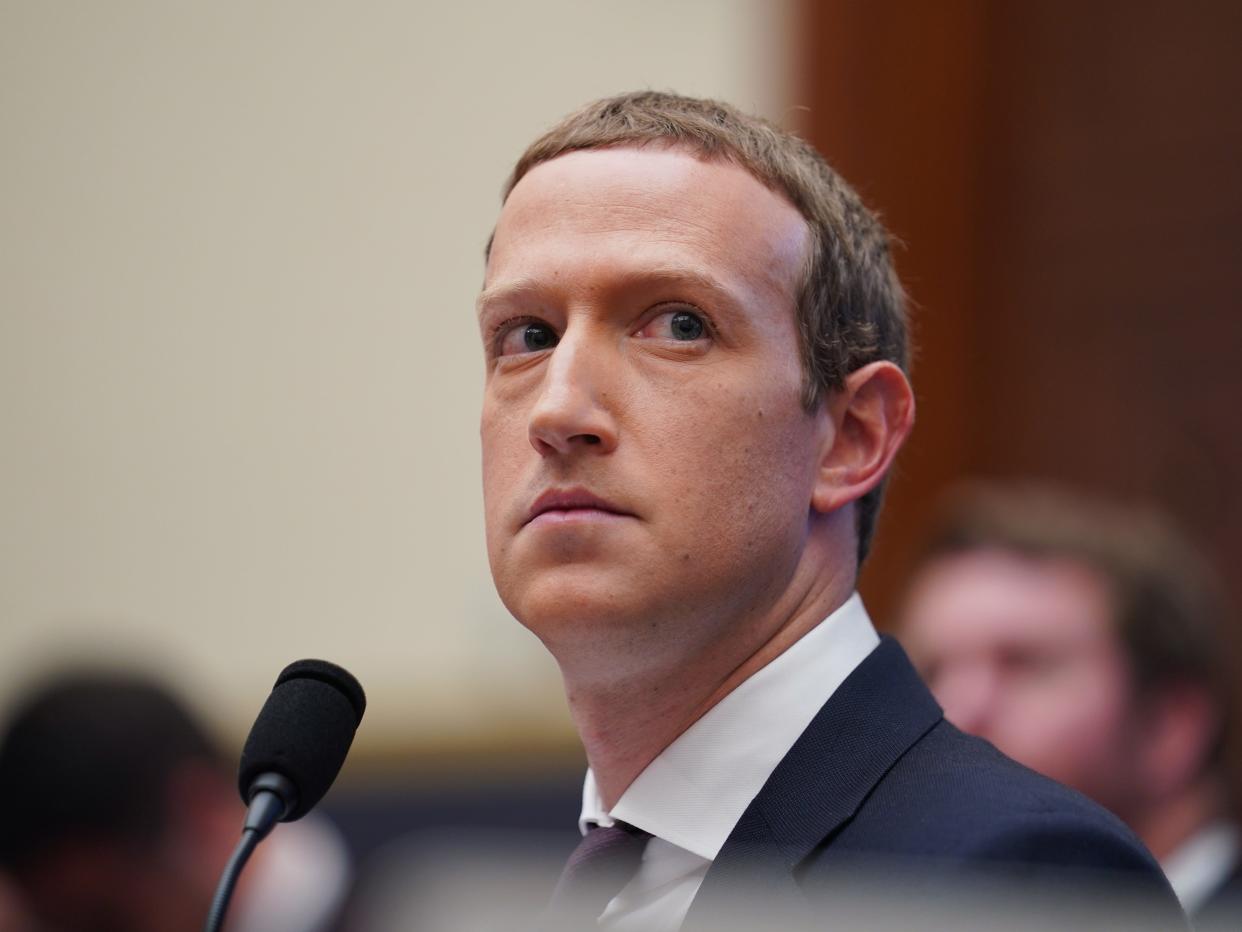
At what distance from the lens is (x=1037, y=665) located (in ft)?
12.1

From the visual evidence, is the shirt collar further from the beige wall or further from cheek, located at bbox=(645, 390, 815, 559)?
the beige wall

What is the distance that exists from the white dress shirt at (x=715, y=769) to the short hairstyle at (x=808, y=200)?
12.6 inches

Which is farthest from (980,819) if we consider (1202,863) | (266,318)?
(266,318)

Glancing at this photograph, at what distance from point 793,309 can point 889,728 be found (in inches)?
20.9

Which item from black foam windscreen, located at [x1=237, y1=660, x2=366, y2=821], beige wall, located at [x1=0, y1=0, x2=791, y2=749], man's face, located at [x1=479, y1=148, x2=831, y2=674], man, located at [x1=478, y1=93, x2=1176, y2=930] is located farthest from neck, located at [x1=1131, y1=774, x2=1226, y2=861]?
beige wall, located at [x1=0, y1=0, x2=791, y2=749]

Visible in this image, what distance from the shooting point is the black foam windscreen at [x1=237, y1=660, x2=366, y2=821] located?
201 cm

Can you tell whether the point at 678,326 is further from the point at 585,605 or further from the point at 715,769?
the point at 715,769

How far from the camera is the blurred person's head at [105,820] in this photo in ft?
11.9

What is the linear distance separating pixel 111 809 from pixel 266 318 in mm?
Answer: 2473

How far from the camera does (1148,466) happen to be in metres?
5.42

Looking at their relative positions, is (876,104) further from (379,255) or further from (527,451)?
(527,451)

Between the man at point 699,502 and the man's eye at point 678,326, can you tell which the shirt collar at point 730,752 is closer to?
the man at point 699,502

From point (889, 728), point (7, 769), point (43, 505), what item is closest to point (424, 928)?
point (889, 728)

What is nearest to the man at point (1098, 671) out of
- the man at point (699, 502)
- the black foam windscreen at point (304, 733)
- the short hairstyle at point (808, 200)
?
the short hairstyle at point (808, 200)
